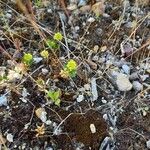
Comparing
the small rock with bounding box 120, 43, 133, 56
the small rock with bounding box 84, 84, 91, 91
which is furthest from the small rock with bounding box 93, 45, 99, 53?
the small rock with bounding box 84, 84, 91, 91

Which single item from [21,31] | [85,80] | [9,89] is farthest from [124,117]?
[21,31]

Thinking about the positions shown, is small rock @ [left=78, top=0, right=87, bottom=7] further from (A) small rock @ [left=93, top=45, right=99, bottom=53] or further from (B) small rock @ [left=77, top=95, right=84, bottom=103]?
(B) small rock @ [left=77, top=95, right=84, bottom=103]

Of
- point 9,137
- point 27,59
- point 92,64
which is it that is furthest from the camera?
point 92,64

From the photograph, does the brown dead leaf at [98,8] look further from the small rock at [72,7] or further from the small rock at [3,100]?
the small rock at [3,100]

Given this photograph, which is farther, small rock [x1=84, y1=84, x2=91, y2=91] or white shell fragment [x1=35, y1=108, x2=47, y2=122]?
small rock [x1=84, y1=84, x2=91, y2=91]

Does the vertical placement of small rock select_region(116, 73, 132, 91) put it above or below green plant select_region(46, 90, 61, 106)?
below

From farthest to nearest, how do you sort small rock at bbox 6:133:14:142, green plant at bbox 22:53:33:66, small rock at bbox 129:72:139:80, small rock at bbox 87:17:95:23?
small rock at bbox 87:17:95:23 < small rock at bbox 129:72:139:80 < green plant at bbox 22:53:33:66 < small rock at bbox 6:133:14:142

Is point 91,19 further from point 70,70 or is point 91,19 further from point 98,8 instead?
point 70,70

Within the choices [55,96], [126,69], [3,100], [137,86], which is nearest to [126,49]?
[126,69]

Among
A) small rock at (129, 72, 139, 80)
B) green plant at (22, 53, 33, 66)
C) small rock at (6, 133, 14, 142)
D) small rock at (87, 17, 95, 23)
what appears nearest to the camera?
small rock at (6, 133, 14, 142)

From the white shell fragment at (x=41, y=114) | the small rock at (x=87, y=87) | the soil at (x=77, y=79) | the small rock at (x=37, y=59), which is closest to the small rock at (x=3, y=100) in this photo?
the soil at (x=77, y=79)
